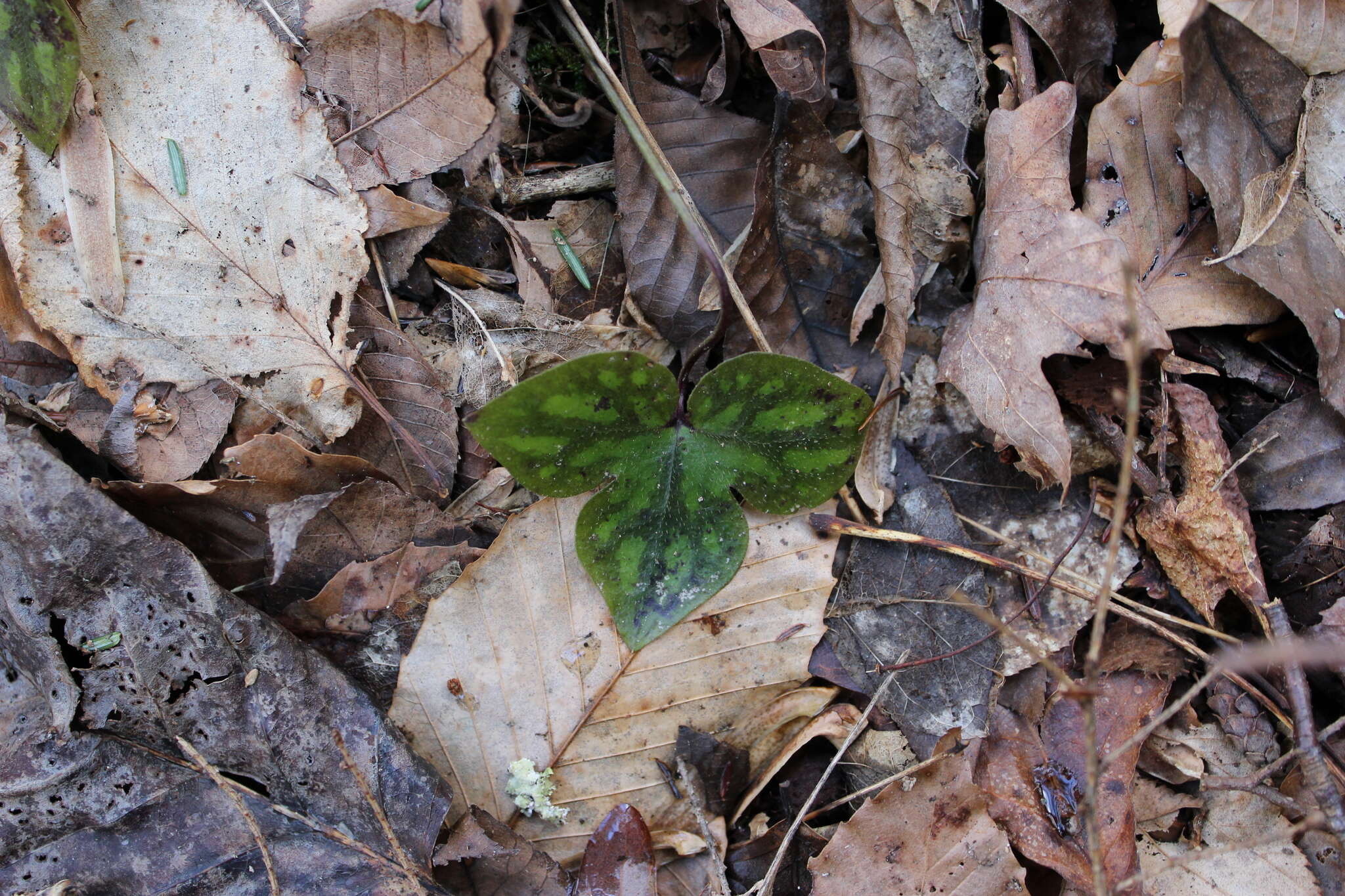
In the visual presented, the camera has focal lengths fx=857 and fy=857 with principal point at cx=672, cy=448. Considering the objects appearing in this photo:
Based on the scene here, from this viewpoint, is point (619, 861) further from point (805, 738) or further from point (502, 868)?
point (805, 738)

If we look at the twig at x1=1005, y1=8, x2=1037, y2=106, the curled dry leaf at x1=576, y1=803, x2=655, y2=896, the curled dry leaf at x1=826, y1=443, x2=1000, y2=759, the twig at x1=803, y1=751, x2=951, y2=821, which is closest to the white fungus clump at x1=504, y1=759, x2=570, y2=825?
the curled dry leaf at x1=576, y1=803, x2=655, y2=896

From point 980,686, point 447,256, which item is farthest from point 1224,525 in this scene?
point 447,256

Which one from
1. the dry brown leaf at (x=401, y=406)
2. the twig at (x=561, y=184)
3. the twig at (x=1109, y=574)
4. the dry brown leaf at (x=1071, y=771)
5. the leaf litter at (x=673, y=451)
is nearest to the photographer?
the twig at (x=1109, y=574)

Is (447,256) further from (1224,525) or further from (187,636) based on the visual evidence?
(1224,525)

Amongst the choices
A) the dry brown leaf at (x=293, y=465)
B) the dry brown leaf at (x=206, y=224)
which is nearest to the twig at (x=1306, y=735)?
the dry brown leaf at (x=293, y=465)

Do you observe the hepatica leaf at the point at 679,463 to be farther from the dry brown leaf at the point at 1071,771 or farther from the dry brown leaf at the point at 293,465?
the dry brown leaf at the point at 1071,771

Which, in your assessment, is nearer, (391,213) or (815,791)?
(815,791)

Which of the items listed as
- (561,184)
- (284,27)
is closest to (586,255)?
(561,184)
